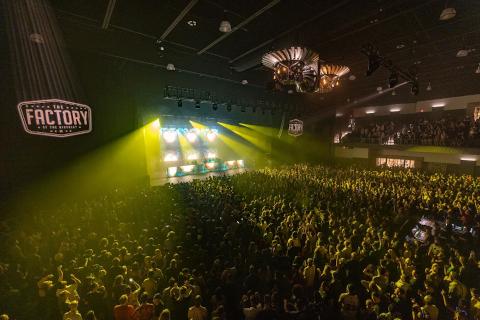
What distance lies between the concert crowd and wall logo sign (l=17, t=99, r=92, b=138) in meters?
3.32

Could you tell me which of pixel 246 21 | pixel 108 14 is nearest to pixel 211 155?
pixel 108 14

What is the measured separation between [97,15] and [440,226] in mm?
13492

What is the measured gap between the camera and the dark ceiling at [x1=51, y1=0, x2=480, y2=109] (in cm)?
723

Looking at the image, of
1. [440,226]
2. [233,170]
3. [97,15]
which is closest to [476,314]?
[440,226]

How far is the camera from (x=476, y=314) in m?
4.11

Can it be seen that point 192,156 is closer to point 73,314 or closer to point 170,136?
point 170,136

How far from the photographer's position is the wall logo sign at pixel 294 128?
835 inches

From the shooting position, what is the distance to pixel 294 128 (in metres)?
21.3

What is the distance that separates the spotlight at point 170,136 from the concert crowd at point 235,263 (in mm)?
9301

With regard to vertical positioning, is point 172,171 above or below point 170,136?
below

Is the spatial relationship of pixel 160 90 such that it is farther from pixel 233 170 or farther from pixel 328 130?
pixel 328 130

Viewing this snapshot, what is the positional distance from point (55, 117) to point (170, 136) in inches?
367

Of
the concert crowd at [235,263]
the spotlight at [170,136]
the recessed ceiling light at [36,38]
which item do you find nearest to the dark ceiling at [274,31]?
the recessed ceiling light at [36,38]

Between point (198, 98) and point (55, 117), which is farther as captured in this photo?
point (198, 98)
